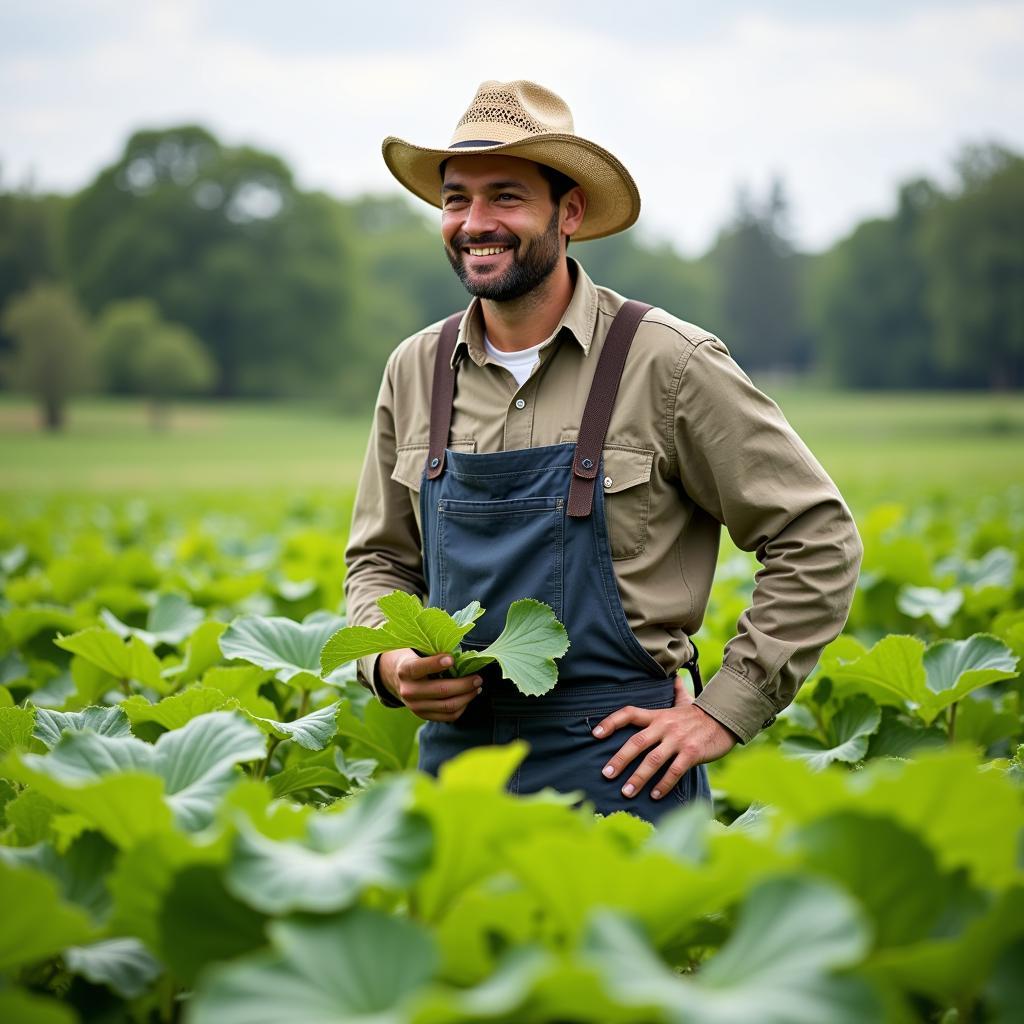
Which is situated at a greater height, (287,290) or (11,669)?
(287,290)

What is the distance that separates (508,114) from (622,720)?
4.73 feet

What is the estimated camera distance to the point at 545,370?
2869mm

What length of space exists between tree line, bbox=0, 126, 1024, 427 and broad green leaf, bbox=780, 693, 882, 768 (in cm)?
4369

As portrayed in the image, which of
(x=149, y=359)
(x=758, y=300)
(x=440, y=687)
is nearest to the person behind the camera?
(x=440, y=687)

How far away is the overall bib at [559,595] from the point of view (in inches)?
104

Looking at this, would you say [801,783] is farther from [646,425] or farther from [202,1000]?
[646,425]

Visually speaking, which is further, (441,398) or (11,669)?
(11,669)

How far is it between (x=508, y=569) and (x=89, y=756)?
3.75 feet

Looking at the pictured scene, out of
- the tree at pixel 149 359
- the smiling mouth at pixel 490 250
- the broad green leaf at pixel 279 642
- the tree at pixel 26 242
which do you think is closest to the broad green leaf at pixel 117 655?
the broad green leaf at pixel 279 642

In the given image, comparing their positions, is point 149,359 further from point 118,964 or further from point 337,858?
point 337,858

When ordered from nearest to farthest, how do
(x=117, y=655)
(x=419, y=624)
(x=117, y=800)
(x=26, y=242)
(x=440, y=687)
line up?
(x=117, y=800)
(x=419, y=624)
(x=440, y=687)
(x=117, y=655)
(x=26, y=242)

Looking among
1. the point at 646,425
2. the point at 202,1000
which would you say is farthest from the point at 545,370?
the point at 202,1000

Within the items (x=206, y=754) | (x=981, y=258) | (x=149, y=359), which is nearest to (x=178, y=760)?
(x=206, y=754)

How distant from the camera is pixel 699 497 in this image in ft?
9.16
